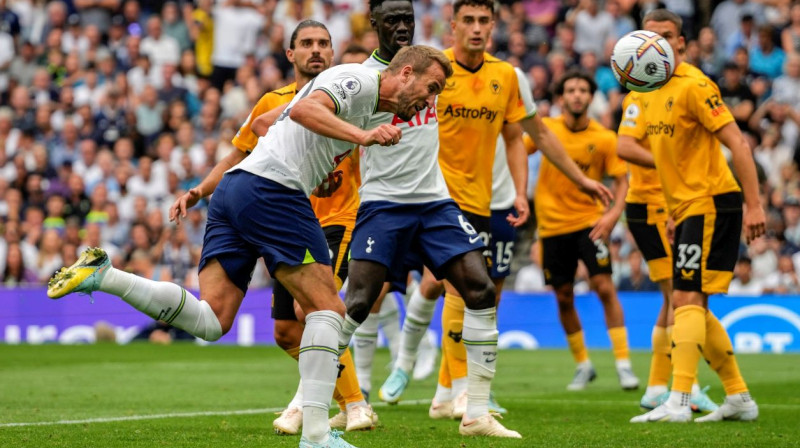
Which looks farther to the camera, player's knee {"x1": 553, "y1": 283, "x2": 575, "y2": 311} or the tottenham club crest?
player's knee {"x1": 553, "y1": 283, "x2": 575, "y2": 311}

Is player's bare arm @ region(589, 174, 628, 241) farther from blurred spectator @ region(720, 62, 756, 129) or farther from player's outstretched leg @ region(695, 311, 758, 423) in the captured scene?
blurred spectator @ region(720, 62, 756, 129)

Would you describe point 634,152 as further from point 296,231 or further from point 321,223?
point 296,231

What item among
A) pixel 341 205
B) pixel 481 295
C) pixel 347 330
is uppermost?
pixel 341 205

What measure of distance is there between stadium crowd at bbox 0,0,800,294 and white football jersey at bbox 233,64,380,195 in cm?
1155

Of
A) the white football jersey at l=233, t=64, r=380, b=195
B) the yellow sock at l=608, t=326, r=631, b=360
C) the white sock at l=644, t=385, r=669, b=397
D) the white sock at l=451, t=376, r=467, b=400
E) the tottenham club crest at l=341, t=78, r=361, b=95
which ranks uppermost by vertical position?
the tottenham club crest at l=341, t=78, r=361, b=95

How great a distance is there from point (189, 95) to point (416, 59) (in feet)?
61.0

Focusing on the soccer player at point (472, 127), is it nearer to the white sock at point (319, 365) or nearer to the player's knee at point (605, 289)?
the white sock at point (319, 365)

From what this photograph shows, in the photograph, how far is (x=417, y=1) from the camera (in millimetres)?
24359

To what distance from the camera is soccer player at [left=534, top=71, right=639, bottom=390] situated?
1245 centimetres

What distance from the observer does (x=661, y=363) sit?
1008 cm

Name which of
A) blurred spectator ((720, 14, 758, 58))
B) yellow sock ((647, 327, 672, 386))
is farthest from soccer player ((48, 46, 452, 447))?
blurred spectator ((720, 14, 758, 58))

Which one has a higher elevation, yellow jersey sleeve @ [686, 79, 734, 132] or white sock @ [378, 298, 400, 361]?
yellow jersey sleeve @ [686, 79, 734, 132]

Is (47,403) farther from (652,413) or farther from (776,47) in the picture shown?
(776,47)

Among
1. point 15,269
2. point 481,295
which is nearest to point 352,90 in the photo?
point 481,295
